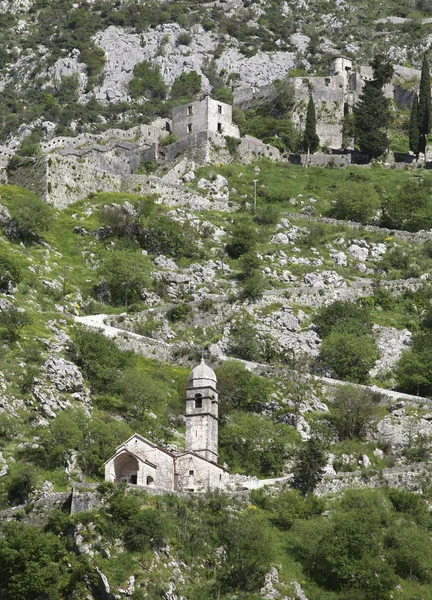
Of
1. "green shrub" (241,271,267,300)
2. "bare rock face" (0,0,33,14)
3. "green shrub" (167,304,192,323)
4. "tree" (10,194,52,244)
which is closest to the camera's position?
"green shrub" (167,304,192,323)

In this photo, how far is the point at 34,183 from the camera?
356ft

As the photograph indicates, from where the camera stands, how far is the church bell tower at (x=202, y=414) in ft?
246

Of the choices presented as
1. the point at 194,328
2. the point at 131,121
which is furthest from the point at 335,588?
the point at 131,121

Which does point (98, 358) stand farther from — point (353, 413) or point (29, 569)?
point (29, 569)

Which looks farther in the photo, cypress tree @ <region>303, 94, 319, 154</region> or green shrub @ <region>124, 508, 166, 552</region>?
cypress tree @ <region>303, 94, 319, 154</region>

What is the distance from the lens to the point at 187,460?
7319 cm

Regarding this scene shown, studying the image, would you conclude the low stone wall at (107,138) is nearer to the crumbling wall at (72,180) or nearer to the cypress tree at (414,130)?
the crumbling wall at (72,180)

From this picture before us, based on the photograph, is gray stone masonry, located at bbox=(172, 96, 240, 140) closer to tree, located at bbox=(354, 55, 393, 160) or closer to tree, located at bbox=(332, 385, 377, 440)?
tree, located at bbox=(354, 55, 393, 160)

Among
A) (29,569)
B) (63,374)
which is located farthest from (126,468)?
(63,374)

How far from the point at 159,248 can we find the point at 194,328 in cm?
1195

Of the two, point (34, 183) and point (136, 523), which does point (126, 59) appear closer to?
point (34, 183)

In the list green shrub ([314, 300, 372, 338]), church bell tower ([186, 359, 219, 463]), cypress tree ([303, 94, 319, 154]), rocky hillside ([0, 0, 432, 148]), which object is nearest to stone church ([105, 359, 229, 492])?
church bell tower ([186, 359, 219, 463])

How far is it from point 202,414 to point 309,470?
22.1ft

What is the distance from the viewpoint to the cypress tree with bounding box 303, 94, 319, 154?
12719 centimetres
